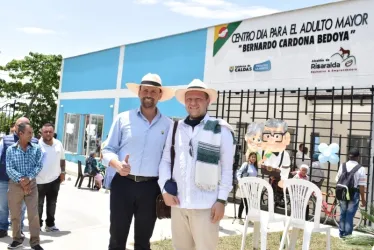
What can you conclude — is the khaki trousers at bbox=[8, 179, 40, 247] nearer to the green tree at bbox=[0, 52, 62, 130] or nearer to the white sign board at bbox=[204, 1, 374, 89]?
the white sign board at bbox=[204, 1, 374, 89]

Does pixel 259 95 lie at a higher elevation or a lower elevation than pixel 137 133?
higher

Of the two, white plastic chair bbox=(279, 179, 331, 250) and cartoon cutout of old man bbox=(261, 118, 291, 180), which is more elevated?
cartoon cutout of old man bbox=(261, 118, 291, 180)

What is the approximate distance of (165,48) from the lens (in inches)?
520

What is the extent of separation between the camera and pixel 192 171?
2.91 meters

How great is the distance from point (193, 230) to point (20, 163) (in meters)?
2.70

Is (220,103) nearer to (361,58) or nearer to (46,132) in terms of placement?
(361,58)

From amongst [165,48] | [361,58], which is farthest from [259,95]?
[165,48]

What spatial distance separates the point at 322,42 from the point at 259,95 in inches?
91.6

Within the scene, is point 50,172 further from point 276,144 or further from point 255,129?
point 276,144

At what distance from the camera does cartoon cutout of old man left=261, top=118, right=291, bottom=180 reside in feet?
19.5

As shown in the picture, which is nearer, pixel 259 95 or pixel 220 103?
pixel 259 95

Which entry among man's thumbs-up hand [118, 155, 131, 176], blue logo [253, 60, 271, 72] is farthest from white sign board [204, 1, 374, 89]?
man's thumbs-up hand [118, 155, 131, 176]

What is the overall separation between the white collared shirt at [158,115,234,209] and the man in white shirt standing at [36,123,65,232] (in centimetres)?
330

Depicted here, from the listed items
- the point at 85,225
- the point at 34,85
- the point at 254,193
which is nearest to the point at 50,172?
the point at 85,225
